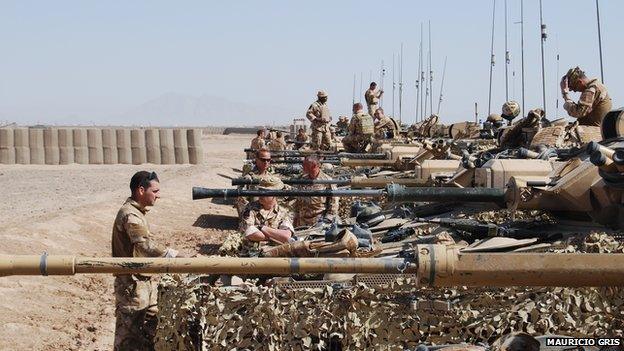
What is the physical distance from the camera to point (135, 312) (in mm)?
7059

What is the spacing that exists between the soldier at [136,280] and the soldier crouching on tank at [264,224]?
3.11 ft

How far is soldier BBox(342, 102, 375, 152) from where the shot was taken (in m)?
21.9

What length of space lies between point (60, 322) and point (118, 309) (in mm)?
3375

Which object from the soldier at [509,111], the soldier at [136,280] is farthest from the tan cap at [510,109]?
the soldier at [136,280]

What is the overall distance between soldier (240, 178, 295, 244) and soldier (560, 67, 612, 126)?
3.77 m

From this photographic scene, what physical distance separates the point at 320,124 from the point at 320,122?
0.16m

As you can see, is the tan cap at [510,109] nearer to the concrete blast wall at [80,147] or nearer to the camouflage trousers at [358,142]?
the camouflage trousers at [358,142]

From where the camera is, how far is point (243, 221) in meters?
8.59

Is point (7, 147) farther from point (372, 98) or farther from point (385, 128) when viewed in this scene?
point (385, 128)

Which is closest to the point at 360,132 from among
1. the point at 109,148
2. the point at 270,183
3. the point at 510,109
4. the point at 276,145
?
the point at 276,145

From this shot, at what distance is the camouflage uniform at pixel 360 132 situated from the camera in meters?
21.9

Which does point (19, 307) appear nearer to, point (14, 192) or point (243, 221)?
point (243, 221)

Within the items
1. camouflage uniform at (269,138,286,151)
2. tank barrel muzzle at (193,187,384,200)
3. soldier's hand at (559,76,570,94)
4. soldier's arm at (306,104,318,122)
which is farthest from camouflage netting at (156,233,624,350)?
camouflage uniform at (269,138,286,151)

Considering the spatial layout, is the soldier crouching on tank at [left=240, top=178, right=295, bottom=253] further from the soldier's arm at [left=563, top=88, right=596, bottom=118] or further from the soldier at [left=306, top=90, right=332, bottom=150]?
the soldier at [left=306, top=90, right=332, bottom=150]
